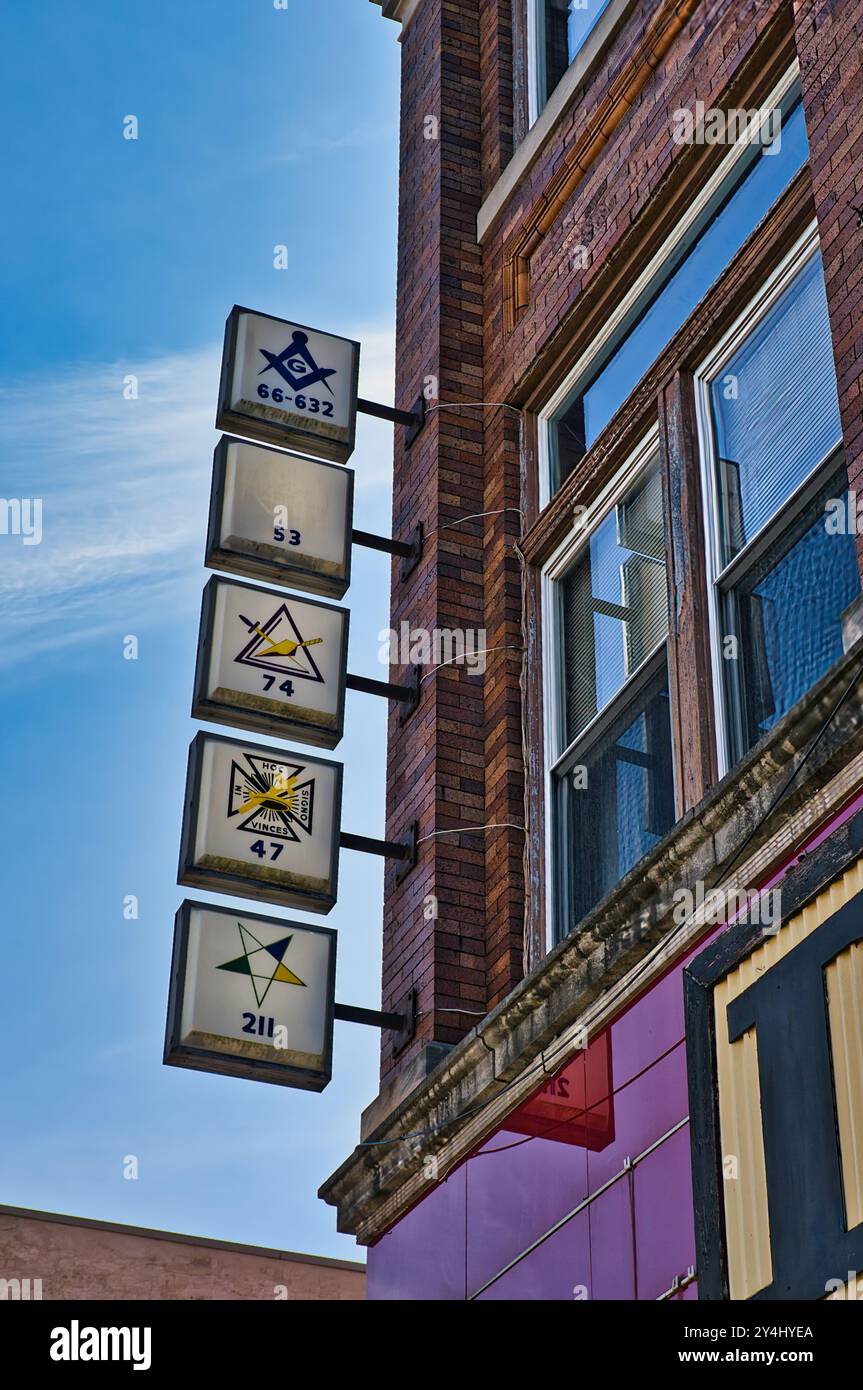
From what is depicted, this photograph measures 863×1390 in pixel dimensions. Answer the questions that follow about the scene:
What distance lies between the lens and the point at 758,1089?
682cm

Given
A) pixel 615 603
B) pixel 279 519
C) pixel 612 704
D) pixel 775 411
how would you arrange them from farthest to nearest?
pixel 279 519 < pixel 615 603 < pixel 612 704 < pixel 775 411

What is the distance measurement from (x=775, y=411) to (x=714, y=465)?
52cm

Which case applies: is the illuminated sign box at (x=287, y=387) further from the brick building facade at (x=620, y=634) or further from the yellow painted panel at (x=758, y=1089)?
the yellow painted panel at (x=758, y=1089)

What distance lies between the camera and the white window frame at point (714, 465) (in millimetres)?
9312

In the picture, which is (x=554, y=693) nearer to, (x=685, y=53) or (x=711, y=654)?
(x=711, y=654)

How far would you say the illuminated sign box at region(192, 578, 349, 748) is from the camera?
11125 mm

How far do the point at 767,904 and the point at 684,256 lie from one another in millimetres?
4856

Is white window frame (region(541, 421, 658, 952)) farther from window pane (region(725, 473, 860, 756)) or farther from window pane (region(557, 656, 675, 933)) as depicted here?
window pane (region(725, 473, 860, 756))

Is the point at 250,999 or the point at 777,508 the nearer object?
the point at 777,508

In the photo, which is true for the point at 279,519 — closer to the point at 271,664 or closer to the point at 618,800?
the point at 271,664

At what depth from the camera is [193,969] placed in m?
10.4

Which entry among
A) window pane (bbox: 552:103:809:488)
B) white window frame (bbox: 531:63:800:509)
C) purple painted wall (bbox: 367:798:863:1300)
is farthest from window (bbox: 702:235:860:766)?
purple painted wall (bbox: 367:798:863:1300)

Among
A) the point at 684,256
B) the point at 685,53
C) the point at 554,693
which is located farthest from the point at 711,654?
the point at 685,53

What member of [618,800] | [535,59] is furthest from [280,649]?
[535,59]
